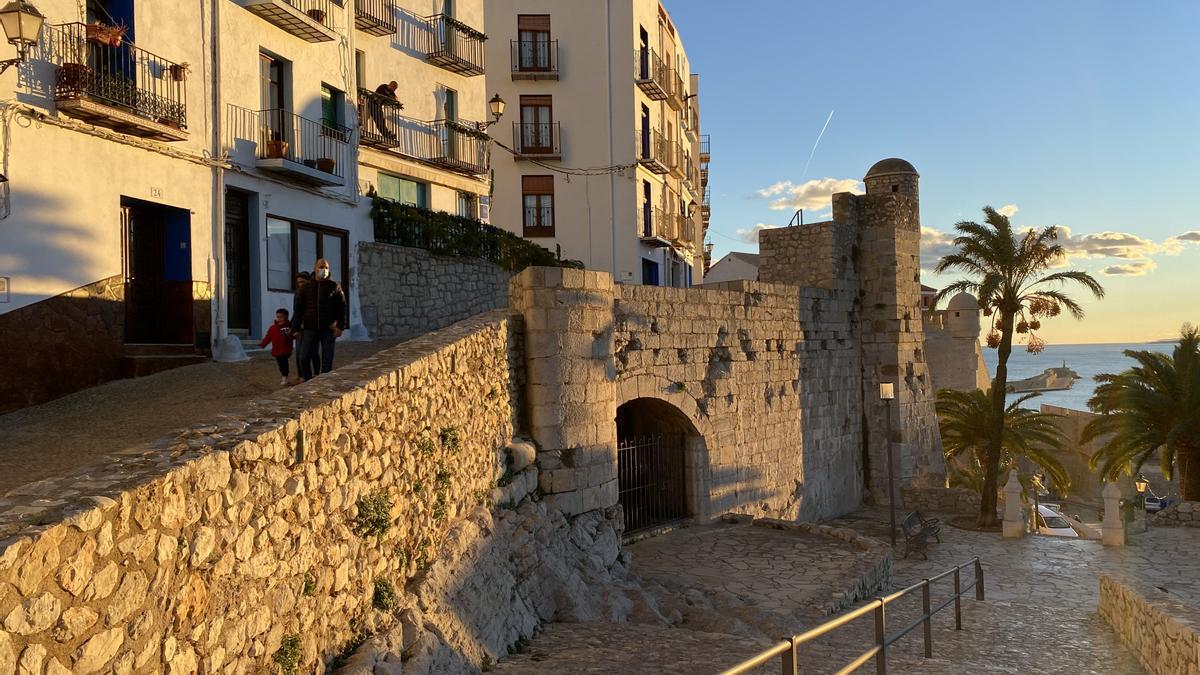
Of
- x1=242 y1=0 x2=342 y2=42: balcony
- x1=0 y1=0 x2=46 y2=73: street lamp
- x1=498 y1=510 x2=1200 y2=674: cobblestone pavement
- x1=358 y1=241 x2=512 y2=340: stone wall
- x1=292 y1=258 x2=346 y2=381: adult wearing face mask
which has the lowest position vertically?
x1=498 y1=510 x2=1200 y2=674: cobblestone pavement

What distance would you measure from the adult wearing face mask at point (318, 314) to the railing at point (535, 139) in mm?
19267

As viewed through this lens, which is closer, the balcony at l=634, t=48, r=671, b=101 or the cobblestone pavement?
the cobblestone pavement

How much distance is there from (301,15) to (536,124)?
14463 millimetres

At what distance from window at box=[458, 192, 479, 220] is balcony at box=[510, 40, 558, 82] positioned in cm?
808

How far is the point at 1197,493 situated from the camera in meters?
20.6

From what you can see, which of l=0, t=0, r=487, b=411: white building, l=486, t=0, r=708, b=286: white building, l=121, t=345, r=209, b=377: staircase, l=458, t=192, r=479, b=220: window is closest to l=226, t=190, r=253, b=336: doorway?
l=0, t=0, r=487, b=411: white building

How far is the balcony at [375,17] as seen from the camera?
17.0m

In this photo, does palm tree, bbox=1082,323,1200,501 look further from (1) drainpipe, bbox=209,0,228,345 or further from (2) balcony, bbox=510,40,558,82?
(1) drainpipe, bbox=209,0,228,345

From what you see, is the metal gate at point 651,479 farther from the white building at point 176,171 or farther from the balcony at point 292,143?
the balcony at point 292,143

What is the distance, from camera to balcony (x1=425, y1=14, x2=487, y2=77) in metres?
19.8

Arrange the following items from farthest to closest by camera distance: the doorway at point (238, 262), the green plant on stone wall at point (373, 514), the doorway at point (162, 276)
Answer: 1. the doorway at point (238, 262)
2. the doorway at point (162, 276)
3. the green plant on stone wall at point (373, 514)

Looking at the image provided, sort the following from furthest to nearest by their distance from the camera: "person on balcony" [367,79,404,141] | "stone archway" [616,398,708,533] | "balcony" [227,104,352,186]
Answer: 1. "person on balcony" [367,79,404,141]
2. "balcony" [227,104,352,186]
3. "stone archway" [616,398,708,533]

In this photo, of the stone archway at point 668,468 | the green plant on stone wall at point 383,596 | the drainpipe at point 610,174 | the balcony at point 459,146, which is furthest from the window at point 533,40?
the green plant on stone wall at point 383,596

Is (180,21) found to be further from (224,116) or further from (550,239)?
(550,239)
